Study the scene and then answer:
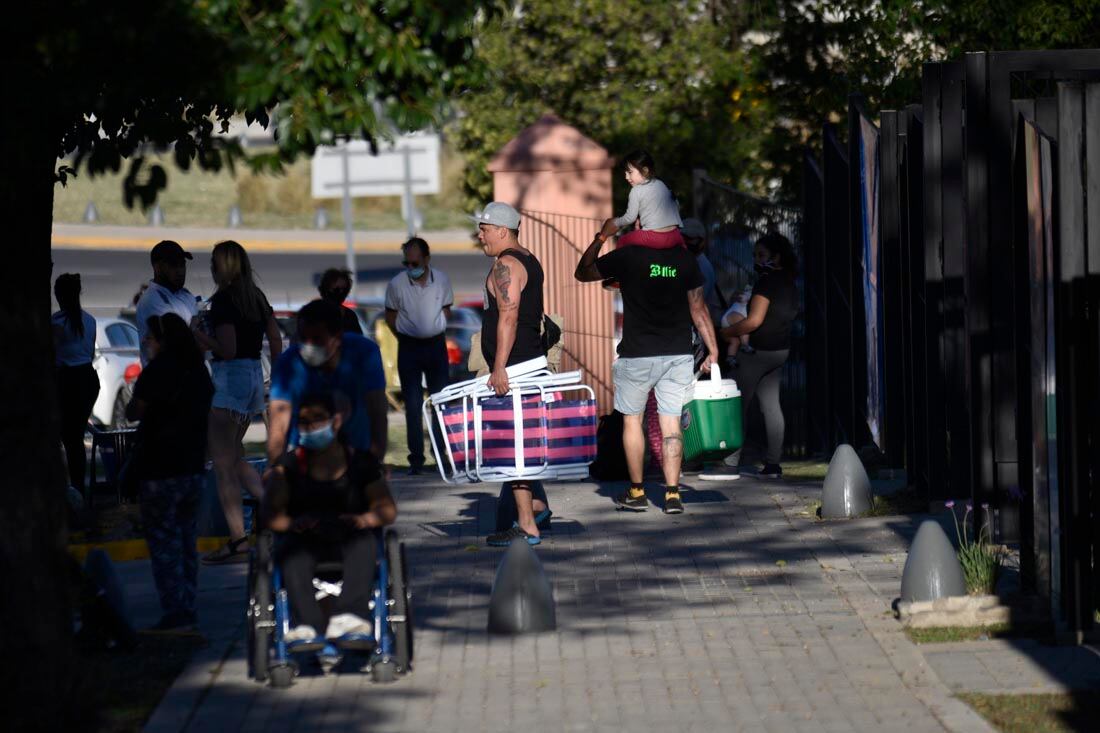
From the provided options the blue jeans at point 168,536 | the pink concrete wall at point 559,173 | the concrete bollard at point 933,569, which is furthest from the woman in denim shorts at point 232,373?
the pink concrete wall at point 559,173

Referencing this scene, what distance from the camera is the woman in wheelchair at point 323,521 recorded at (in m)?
6.86

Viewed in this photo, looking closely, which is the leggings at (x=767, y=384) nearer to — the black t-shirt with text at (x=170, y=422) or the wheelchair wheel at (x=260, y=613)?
the black t-shirt with text at (x=170, y=422)

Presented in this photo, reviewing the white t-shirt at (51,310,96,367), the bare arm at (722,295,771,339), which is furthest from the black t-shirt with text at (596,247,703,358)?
the white t-shirt at (51,310,96,367)

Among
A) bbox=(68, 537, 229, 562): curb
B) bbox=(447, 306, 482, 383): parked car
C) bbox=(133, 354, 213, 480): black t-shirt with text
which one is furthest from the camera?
bbox=(447, 306, 482, 383): parked car

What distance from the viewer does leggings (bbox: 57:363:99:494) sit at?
1201 centimetres

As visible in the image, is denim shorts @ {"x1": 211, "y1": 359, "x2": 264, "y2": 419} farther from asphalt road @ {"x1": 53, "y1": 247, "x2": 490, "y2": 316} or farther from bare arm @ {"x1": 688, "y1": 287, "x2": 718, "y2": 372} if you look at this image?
asphalt road @ {"x1": 53, "y1": 247, "x2": 490, "y2": 316}

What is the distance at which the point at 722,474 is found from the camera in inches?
490

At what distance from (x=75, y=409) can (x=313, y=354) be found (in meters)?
5.42

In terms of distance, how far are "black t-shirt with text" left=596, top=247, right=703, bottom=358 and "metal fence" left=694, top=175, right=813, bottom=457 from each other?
12.3 ft

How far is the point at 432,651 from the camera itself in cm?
751

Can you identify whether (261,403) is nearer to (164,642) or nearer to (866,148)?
(164,642)

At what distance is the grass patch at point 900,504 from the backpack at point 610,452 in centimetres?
208

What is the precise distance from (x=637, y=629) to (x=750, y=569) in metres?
1.46

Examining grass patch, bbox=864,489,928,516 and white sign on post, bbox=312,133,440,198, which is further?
white sign on post, bbox=312,133,440,198
